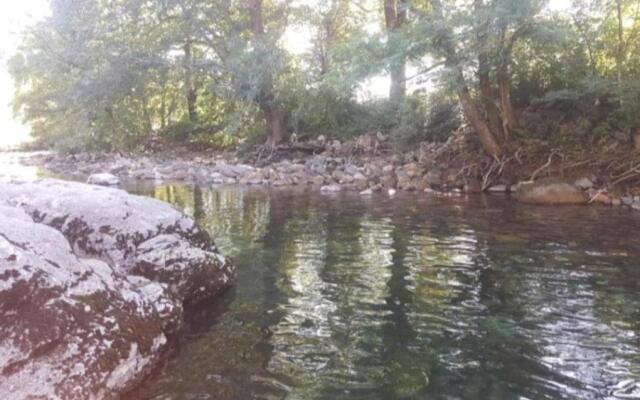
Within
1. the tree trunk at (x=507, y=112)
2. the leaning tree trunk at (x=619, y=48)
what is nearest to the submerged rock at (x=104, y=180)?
the tree trunk at (x=507, y=112)

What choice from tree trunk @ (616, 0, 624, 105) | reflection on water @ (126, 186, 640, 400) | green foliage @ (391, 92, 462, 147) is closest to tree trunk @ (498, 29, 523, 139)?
green foliage @ (391, 92, 462, 147)

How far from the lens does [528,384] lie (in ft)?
10.6

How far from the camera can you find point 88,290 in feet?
11.2

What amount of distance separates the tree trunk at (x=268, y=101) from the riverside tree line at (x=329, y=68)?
0.05 meters

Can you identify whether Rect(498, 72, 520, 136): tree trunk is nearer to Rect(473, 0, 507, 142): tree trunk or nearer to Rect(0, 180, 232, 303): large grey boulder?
Rect(473, 0, 507, 142): tree trunk

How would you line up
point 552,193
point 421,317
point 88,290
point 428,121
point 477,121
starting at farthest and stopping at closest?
point 428,121 < point 477,121 < point 552,193 < point 421,317 < point 88,290

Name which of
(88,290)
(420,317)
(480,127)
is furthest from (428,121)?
(88,290)

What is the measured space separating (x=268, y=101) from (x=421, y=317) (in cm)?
1535

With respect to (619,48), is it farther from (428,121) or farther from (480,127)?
(428,121)

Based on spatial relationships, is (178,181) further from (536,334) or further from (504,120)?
(536,334)

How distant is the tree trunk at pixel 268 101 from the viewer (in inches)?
720

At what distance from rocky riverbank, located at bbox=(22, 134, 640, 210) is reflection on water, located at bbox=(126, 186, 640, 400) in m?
Answer: 2.70

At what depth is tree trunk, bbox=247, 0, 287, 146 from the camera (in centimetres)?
1828

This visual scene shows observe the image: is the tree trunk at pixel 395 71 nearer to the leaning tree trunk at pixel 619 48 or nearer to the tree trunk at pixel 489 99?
the tree trunk at pixel 489 99
